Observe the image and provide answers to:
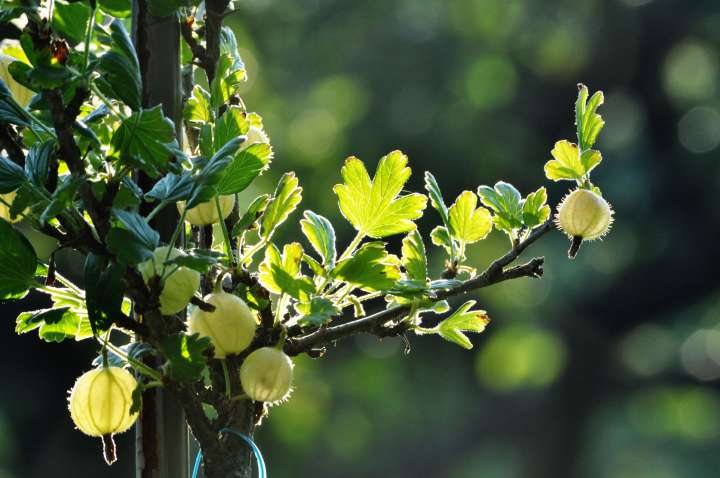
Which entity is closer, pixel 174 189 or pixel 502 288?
pixel 174 189

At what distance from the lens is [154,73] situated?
1.63ft

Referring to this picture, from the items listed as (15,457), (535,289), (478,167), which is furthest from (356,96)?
(15,457)

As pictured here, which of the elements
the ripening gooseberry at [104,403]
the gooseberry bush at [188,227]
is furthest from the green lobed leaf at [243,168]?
the ripening gooseberry at [104,403]

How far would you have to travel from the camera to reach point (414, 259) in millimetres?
469

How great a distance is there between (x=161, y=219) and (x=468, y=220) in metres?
0.16

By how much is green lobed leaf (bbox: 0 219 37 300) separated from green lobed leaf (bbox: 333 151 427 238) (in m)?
0.15

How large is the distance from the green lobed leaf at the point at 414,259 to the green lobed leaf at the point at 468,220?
31 millimetres

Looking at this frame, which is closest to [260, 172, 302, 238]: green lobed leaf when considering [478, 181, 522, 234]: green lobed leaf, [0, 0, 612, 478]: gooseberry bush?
[0, 0, 612, 478]: gooseberry bush

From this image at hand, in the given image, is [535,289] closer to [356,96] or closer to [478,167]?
[478,167]

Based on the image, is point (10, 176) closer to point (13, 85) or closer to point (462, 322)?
point (13, 85)

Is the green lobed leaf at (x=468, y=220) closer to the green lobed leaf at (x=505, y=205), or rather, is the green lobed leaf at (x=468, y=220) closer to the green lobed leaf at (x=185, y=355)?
the green lobed leaf at (x=505, y=205)

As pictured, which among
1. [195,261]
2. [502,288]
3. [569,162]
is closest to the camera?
[195,261]

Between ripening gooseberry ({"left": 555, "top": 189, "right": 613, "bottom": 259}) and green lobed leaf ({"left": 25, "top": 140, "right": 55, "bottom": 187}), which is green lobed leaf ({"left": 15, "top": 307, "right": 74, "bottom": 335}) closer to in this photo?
green lobed leaf ({"left": 25, "top": 140, "right": 55, "bottom": 187})

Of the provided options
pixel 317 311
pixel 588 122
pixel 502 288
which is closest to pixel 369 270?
pixel 317 311
